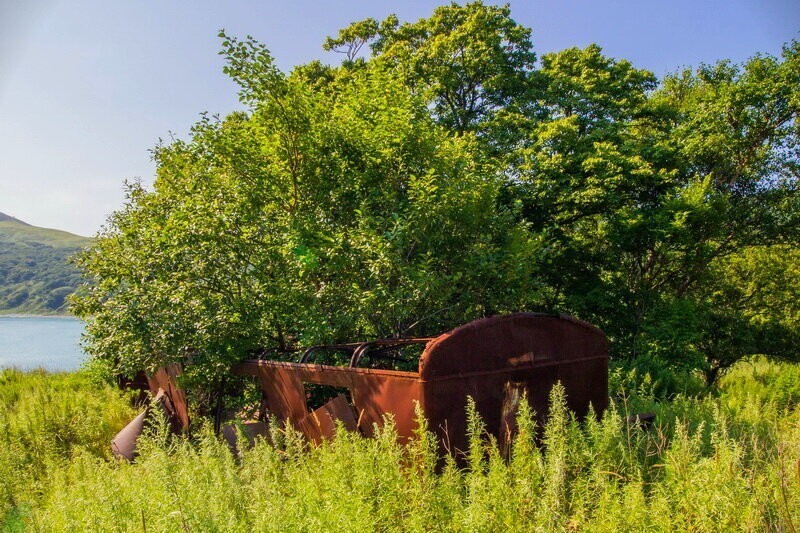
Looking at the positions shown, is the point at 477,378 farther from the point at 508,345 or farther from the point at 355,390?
the point at 355,390

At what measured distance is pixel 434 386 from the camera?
519 cm

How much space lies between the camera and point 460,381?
5387 mm

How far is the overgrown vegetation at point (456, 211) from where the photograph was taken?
25.5 feet

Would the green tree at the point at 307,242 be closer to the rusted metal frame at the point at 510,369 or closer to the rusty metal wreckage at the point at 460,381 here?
the rusty metal wreckage at the point at 460,381

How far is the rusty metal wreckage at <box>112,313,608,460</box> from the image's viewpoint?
17.3ft

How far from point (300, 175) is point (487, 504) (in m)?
6.25

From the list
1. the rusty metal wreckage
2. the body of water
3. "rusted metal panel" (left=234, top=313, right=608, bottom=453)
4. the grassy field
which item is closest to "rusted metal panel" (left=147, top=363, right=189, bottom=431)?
the rusty metal wreckage

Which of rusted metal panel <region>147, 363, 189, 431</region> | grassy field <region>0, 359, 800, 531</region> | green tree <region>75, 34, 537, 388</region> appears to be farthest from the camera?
rusted metal panel <region>147, 363, 189, 431</region>

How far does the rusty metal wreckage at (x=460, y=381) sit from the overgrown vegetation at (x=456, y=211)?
4.08 ft

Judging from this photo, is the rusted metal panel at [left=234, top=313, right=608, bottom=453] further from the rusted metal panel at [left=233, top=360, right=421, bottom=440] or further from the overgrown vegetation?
the overgrown vegetation

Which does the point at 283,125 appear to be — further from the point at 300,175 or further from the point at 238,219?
the point at 238,219

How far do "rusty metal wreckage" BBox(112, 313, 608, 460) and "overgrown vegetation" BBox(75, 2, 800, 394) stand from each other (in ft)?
4.08

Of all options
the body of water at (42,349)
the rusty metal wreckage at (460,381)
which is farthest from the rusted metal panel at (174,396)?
the body of water at (42,349)

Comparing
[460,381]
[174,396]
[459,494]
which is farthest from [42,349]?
[459,494]
